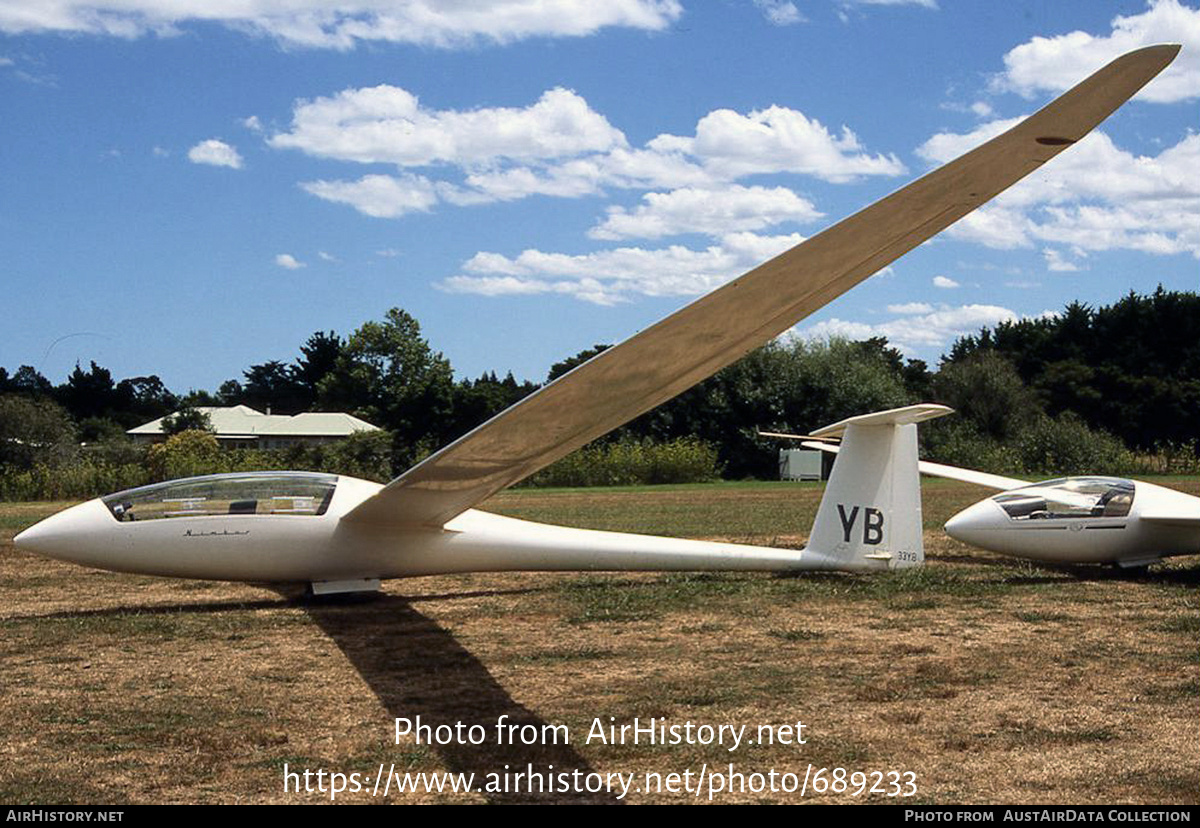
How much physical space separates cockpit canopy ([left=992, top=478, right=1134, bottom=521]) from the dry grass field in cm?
71

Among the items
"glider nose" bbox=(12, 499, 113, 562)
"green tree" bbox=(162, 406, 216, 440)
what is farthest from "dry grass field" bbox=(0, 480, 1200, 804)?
"green tree" bbox=(162, 406, 216, 440)

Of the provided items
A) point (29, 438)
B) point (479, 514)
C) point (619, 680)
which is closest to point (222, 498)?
point (479, 514)

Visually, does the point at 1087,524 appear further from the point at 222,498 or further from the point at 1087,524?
the point at 222,498

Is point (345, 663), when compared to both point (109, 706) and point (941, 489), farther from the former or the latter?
point (941, 489)

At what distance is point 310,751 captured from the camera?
5.71 meters

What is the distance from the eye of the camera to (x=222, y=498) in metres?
9.94

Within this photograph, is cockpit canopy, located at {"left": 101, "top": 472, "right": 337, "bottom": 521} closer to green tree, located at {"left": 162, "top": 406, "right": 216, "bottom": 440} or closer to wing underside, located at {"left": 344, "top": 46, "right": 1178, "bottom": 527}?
wing underside, located at {"left": 344, "top": 46, "right": 1178, "bottom": 527}

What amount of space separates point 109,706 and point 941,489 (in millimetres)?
27372

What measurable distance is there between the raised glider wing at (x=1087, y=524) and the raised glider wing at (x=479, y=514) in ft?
4.70

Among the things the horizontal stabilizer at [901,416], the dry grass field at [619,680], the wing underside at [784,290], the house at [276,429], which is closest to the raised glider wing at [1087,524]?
the dry grass field at [619,680]

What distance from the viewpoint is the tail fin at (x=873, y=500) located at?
420 inches

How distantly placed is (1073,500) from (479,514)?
627 centimetres
